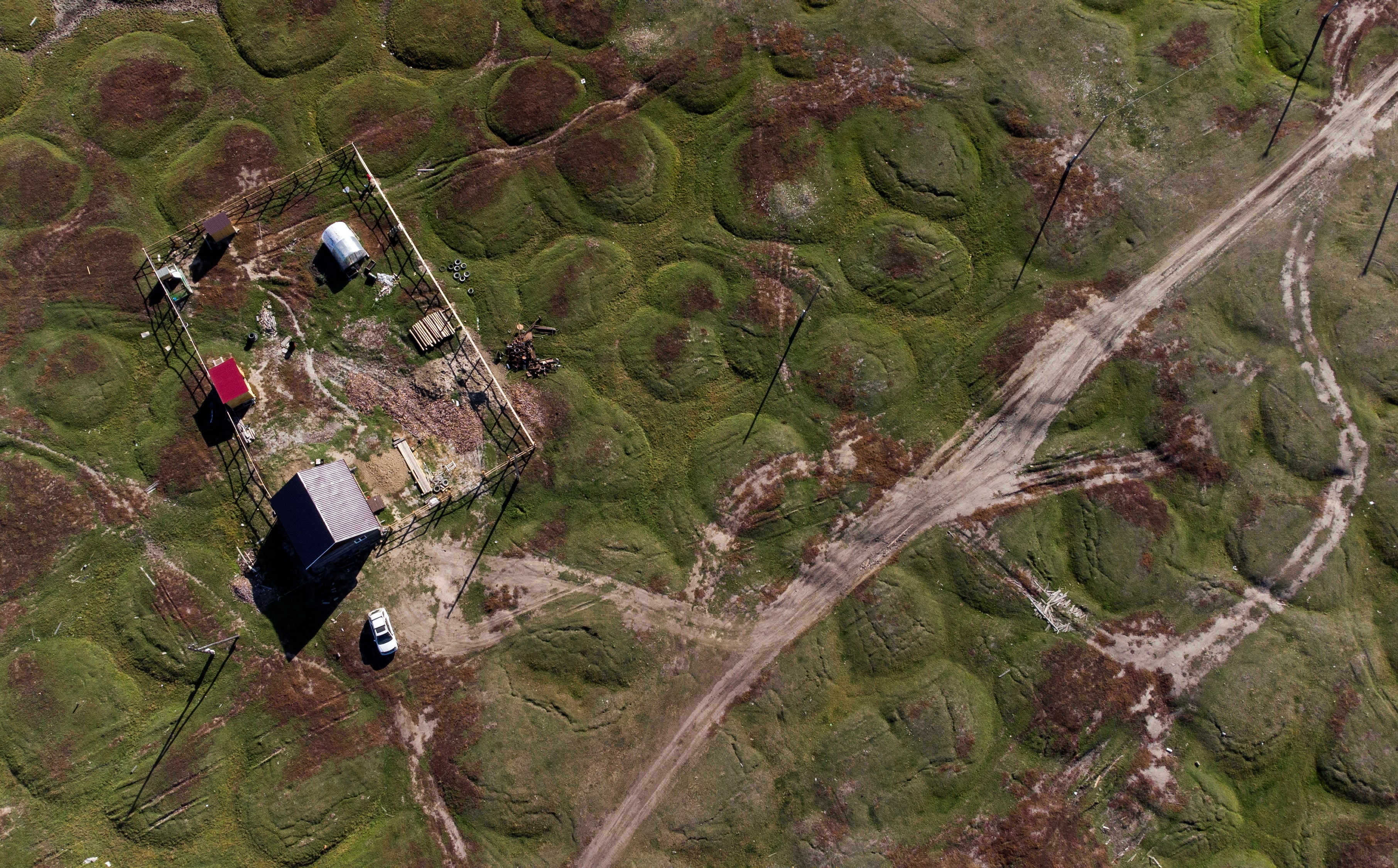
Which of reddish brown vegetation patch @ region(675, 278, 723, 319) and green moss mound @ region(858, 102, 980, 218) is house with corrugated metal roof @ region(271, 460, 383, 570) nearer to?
reddish brown vegetation patch @ region(675, 278, 723, 319)

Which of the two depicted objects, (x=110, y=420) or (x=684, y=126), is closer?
(x=110, y=420)

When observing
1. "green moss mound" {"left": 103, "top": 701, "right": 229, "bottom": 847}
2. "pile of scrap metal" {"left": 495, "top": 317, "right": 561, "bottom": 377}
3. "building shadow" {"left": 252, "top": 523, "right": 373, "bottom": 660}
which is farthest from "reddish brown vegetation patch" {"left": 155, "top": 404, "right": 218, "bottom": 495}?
"pile of scrap metal" {"left": 495, "top": 317, "right": 561, "bottom": 377}

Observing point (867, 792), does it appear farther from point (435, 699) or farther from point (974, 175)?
point (974, 175)

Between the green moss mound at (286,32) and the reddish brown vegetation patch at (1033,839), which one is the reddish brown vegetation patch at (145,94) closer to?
the green moss mound at (286,32)

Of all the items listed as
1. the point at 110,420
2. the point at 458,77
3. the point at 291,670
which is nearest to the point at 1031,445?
the point at 458,77

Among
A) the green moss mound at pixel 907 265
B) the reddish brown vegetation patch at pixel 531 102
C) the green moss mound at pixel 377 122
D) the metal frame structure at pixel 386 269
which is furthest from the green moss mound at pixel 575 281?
the green moss mound at pixel 907 265
